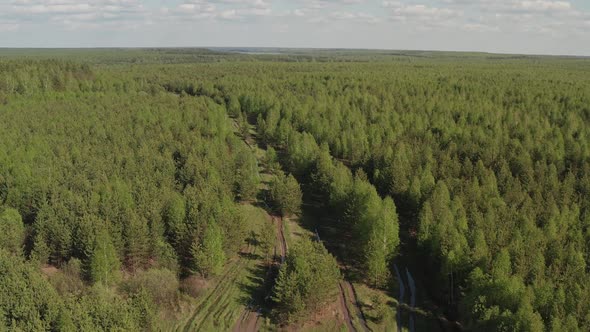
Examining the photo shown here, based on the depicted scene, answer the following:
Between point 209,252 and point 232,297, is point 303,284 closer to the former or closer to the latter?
point 232,297

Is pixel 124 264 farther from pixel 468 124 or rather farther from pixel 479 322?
pixel 468 124

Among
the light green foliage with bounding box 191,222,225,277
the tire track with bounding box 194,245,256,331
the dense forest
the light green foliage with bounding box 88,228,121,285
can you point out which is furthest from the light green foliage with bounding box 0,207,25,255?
the tire track with bounding box 194,245,256,331

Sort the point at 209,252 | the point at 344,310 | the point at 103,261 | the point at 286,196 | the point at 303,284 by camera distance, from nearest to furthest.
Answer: the point at 303,284 → the point at 103,261 → the point at 344,310 → the point at 209,252 → the point at 286,196

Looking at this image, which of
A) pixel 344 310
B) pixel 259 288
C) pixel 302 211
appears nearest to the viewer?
pixel 344 310

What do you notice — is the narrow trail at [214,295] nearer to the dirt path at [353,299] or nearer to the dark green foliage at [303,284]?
the dark green foliage at [303,284]

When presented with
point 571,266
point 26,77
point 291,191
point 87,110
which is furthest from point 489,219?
point 26,77

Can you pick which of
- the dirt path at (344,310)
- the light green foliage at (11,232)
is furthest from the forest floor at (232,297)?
the light green foliage at (11,232)

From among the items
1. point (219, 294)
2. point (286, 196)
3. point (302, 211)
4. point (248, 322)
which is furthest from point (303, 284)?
point (302, 211)

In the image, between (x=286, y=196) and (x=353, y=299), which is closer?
(x=353, y=299)
